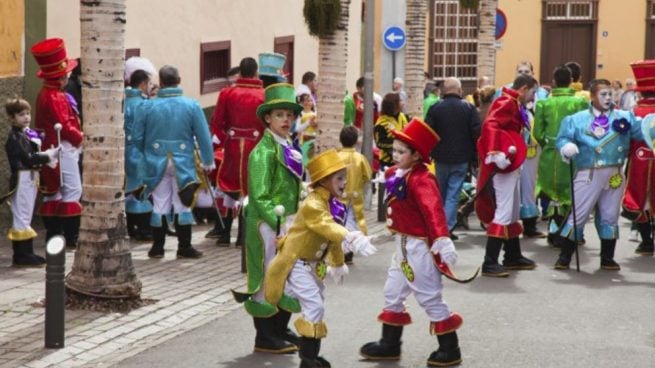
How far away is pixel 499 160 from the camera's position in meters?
14.0

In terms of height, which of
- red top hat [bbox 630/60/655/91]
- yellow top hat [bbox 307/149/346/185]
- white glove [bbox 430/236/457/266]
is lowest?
white glove [bbox 430/236/457/266]

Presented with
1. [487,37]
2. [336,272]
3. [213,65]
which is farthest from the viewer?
[487,37]

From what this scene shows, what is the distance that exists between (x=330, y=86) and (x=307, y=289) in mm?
8325

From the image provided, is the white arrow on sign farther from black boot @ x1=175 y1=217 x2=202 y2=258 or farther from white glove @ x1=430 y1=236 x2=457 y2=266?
white glove @ x1=430 y1=236 x2=457 y2=266

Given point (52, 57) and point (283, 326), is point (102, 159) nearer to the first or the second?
point (283, 326)

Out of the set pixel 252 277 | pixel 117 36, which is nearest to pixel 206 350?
pixel 252 277

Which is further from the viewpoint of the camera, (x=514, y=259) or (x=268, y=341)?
(x=514, y=259)

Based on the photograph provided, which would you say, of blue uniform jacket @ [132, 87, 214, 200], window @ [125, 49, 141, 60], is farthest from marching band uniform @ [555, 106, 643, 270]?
window @ [125, 49, 141, 60]

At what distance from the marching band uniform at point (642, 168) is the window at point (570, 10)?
29.5 m

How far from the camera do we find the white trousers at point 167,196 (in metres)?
14.7

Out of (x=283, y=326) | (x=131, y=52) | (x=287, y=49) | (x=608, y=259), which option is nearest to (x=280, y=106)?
(x=283, y=326)

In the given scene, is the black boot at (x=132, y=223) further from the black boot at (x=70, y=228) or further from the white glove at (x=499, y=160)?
the white glove at (x=499, y=160)

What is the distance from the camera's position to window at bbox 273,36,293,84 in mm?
26406

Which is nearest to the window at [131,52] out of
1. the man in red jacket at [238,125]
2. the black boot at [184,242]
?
the man in red jacket at [238,125]
